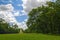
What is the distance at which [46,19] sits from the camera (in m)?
66.1

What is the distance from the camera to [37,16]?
75.9 metres

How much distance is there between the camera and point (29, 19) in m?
79.8

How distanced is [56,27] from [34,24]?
15.6 m

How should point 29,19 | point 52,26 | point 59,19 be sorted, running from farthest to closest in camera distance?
point 29,19, point 52,26, point 59,19

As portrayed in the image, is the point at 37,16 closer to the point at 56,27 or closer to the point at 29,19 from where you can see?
the point at 29,19

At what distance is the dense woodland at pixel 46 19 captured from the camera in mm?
53750

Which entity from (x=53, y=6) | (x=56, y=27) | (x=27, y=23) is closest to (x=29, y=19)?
(x=27, y=23)

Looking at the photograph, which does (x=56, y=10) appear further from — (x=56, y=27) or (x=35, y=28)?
(x=35, y=28)

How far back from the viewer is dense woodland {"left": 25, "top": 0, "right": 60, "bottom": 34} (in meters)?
53.8

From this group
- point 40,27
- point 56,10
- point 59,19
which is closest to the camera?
point 56,10

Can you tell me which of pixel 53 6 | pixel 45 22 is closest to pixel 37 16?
pixel 45 22

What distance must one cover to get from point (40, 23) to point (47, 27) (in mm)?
4327

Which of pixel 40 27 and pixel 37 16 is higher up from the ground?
pixel 37 16

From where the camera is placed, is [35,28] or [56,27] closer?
[56,27]
